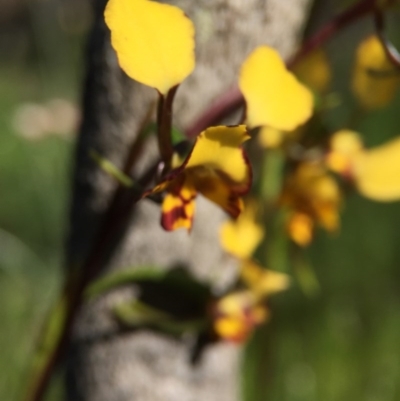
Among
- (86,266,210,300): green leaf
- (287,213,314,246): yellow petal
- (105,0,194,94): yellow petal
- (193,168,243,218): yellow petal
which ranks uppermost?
(105,0,194,94): yellow petal

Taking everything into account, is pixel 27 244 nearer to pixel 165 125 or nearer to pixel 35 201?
pixel 35 201

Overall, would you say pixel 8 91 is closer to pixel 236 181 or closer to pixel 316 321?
pixel 316 321

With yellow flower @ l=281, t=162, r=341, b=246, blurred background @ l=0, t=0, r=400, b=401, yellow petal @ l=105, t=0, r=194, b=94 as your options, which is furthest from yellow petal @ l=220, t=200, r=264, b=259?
blurred background @ l=0, t=0, r=400, b=401

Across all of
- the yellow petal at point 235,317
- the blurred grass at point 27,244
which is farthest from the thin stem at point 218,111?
the blurred grass at point 27,244

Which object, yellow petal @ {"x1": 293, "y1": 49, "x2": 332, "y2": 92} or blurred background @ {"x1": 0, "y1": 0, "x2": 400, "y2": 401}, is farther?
blurred background @ {"x1": 0, "y1": 0, "x2": 400, "y2": 401}

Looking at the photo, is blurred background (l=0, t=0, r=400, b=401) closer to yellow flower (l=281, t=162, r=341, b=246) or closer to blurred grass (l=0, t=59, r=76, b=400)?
blurred grass (l=0, t=59, r=76, b=400)

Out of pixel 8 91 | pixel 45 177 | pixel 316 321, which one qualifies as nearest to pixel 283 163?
pixel 316 321
